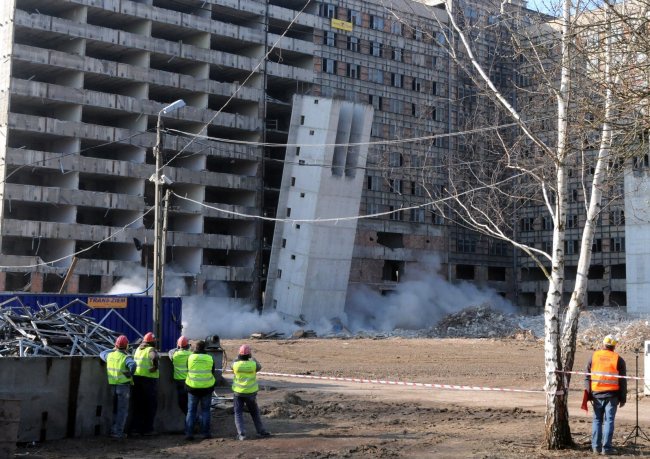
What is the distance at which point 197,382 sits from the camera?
1617cm

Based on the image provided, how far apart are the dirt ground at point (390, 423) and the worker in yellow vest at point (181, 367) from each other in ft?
2.42

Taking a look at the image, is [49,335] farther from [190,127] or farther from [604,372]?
[190,127]

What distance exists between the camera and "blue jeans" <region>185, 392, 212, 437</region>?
1633 cm

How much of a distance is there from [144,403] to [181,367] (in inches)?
39.3

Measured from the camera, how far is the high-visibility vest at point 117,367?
631 inches

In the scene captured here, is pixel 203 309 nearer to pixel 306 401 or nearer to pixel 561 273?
pixel 306 401

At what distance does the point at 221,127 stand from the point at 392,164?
14.7 m

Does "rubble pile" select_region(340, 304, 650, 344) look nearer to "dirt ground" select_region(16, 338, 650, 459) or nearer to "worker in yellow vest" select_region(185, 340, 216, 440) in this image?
"dirt ground" select_region(16, 338, 650, 459)

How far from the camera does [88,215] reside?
63.7 meters

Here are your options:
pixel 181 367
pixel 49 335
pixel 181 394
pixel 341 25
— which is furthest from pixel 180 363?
pixel 341 25

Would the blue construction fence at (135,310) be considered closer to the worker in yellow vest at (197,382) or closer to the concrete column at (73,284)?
the worker in yellow vest at (197,382)

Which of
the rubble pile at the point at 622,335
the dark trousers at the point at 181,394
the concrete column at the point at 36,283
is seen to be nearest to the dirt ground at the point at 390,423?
the dark trousers at the point at 181,394

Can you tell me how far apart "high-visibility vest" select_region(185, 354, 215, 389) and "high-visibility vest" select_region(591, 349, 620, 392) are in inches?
270

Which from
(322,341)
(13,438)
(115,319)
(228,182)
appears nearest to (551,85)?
(13,438)
